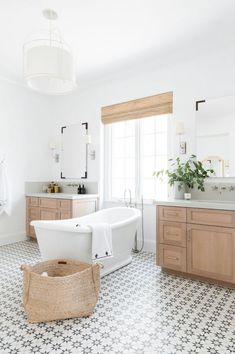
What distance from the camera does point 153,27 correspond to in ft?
9.61

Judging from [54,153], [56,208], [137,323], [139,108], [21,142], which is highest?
[139,108]

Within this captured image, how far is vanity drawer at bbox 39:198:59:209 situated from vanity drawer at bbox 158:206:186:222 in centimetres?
192

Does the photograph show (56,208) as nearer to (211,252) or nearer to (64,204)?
(64,204)

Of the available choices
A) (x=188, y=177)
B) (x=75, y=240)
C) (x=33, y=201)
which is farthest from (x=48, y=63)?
(x=33, y=201)

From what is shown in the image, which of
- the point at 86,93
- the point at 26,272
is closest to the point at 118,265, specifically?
the point at 26,272

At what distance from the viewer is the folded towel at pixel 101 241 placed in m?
2.75

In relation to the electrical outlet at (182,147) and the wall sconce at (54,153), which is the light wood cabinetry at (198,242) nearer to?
the electrical outlet at (182,147)

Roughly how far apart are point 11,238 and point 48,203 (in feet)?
3.20

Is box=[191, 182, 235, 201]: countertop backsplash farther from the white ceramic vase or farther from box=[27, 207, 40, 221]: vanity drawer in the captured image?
box=[27, 207, 40, 221]: vanity drawer

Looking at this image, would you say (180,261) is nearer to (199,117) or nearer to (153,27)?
(199,117)

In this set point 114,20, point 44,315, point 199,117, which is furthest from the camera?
point 199,117

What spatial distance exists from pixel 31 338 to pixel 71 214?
2.32 m

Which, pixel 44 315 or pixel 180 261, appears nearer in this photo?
pixel 44 315

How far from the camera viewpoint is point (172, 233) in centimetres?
312
